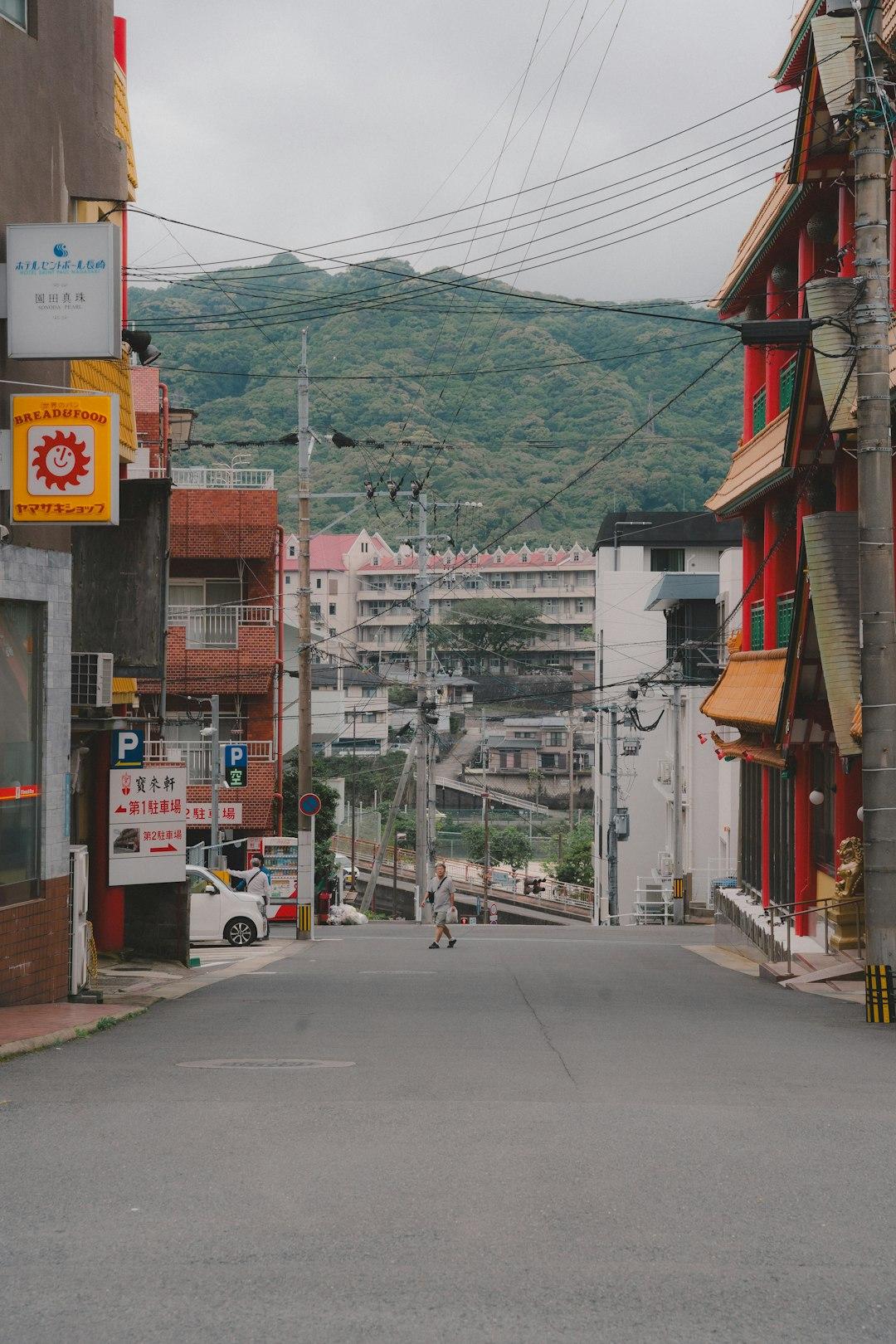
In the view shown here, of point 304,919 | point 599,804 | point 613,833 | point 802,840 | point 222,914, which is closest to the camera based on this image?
point 802,840

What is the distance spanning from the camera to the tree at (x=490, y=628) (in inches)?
4070

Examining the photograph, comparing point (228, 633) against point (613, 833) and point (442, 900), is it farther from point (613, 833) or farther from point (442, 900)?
point (442, 900)

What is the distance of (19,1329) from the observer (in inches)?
202

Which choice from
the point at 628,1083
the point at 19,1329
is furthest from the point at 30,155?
the point at 19,1329

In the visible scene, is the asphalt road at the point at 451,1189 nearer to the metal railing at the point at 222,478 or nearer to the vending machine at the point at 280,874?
the vending machine at the point at 280,874

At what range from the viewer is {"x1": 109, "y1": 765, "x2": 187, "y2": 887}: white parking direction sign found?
19.6 meters

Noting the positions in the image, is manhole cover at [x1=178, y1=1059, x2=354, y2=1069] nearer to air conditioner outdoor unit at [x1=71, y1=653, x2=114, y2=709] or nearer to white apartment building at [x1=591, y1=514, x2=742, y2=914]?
air conditioner outdoor unit at [x1=71, y1=653, x2=114, y2=709]

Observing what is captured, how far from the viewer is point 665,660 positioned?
63.6 metres

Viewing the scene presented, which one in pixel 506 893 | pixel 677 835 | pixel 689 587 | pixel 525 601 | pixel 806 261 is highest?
pixel 525 601

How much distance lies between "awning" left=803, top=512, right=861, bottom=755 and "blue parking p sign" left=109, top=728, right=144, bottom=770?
9.36 meters

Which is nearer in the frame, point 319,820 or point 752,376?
point 752,376

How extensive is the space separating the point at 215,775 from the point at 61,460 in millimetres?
27880

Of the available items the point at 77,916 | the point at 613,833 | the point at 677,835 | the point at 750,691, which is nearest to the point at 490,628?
the point at 613,833

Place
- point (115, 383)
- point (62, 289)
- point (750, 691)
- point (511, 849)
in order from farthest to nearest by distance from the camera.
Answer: point (511, 849), point (750, 691), point (115, 383), point (62, 289)
